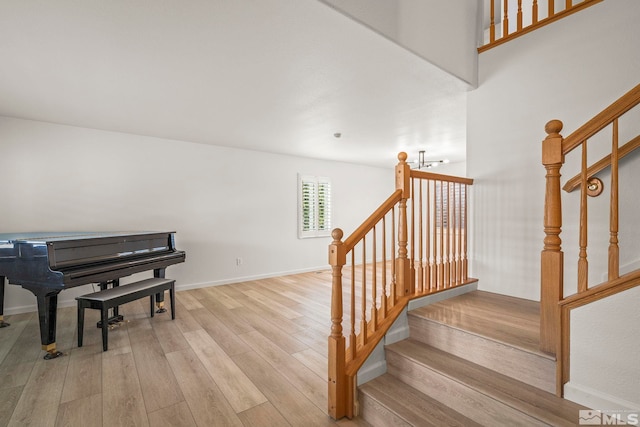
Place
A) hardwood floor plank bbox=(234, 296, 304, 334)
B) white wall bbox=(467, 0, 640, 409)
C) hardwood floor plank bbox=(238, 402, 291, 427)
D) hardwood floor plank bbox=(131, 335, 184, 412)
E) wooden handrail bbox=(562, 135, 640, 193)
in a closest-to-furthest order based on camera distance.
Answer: hardwood floor plank bbox=(238, 402, 291, 427)
wooden handrail bbox=(562, 135, 640, 193)
hardwood floor plank bbox=(131, 335, 184, 412)
white wall bbox=(467, 0, 640, 409)
hardwood floor plank bbox=(234, 296, 304, 334)

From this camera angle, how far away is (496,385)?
151cm

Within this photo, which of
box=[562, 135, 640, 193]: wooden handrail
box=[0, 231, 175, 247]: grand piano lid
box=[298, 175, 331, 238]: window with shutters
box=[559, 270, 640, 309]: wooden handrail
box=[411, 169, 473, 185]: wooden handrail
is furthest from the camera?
box=[298, 175, 331, 238]: window with shutters

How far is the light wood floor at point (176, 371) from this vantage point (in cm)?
175

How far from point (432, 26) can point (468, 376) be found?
2541 mm

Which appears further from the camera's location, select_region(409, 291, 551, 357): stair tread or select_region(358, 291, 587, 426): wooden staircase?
select_region(409, 291, 551, 357): stair tread

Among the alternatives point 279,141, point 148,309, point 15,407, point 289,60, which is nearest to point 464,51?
point 289,60

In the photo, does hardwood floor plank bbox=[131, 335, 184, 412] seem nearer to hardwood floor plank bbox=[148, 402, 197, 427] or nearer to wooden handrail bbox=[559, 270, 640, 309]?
hardwood floor plank bbox=[148, 402, 197, 427]

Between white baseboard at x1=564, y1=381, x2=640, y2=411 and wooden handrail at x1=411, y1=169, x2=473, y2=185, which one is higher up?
wooden handrail at x1=411, y1=169, x2=473, y2=185

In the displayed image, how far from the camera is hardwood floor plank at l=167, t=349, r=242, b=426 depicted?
1720 mm

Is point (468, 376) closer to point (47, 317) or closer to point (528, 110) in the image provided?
point (528, 110)

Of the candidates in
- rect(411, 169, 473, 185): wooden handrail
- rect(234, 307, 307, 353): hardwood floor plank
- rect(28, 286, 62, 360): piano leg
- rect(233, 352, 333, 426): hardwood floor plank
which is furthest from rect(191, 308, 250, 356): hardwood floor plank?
rect(411, 169, 473, 185): wooden handrail

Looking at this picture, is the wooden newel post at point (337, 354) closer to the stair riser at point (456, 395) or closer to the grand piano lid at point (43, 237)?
the stair riser at point (456, 395)

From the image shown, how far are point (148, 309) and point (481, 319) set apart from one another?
376 centimetres

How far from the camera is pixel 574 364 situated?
133 centimetres
